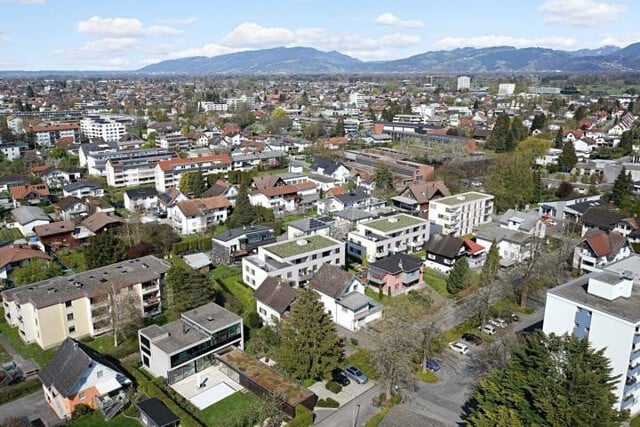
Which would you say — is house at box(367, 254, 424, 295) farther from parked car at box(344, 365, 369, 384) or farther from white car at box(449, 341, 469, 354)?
parked car at box(344, 365, 369, 384)

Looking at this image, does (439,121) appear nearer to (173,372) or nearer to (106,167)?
(106,167)

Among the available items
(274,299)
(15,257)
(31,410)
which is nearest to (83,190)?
(15,257)

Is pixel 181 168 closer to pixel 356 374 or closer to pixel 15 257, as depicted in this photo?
pixel 15 257

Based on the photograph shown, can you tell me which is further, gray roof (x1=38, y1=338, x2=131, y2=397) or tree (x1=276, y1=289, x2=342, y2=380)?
tree (x1=276, y1=289, x2=342, y2=380)

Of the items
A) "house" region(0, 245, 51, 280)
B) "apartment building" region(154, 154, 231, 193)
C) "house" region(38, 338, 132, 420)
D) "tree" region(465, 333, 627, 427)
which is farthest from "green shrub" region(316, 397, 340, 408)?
"apartment building" region(154, 154, 231, 193)

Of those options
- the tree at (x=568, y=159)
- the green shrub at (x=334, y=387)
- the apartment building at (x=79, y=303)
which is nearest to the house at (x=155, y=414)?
the green shrub at (x=334, y=387)

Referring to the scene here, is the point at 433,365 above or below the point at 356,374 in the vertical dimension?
below

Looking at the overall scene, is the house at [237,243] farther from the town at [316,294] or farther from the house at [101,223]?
the house at [101,223]
